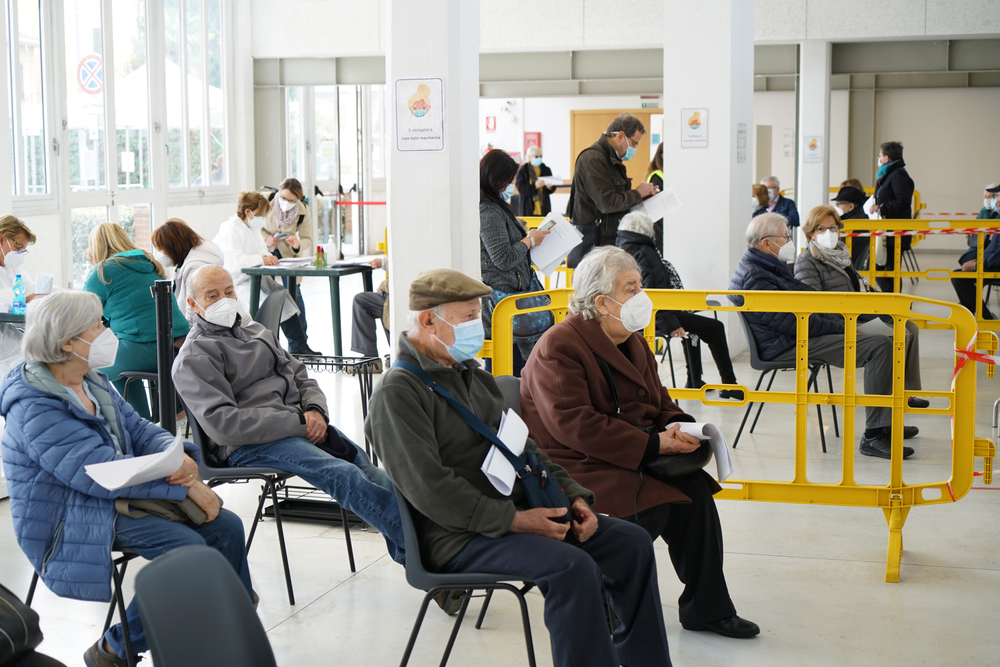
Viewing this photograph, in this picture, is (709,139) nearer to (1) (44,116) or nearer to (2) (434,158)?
(2) (434,158)

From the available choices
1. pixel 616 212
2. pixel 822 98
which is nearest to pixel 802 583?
pixel 616 212

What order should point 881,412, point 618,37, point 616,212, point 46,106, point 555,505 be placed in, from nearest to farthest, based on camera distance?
point 555,505 < point 881,412 < point 616,212 < point 46,106 < point 618,37

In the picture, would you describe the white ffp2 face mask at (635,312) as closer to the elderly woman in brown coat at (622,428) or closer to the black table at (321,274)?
the elderly woman in brown coat at (622,428)

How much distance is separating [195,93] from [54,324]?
1188 centimetres

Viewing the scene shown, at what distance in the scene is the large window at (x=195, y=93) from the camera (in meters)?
13.4

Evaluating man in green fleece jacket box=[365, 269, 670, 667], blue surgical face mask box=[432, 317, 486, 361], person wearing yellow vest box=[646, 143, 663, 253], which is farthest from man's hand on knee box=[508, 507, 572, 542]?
person wearing yellow vest box=[646, 143, 663, 253]

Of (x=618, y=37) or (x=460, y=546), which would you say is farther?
(x=618, y=37)

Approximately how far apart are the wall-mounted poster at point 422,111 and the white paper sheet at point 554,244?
39.1 inches

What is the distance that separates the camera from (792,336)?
527cm

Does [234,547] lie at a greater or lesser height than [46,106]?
lesser

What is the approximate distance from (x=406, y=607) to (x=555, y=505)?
101 centimetres

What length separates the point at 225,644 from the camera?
1.79 metres

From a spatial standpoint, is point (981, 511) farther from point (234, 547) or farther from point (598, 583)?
point (234, 547)

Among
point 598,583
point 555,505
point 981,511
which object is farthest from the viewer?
point 981,511
